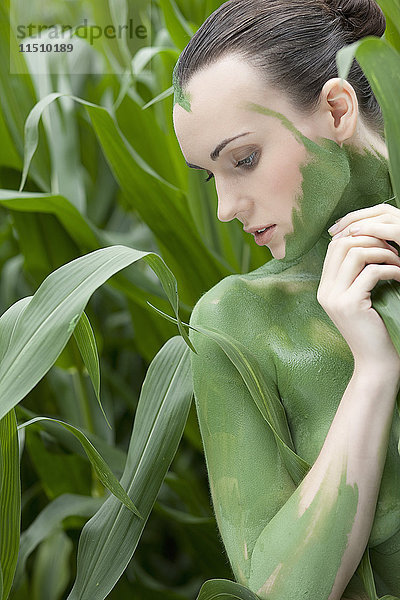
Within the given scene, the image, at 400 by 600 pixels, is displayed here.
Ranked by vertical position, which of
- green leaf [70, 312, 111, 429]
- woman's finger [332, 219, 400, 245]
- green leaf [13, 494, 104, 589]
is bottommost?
green leaf [13, 494, 104, 589]

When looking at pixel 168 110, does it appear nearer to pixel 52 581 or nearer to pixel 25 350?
pixel 25 350

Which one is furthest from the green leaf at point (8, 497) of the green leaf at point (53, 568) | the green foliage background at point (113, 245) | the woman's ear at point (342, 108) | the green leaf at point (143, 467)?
the green leaf at point (53, 568)

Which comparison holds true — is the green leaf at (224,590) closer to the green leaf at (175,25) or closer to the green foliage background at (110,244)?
the green foliage background at (110,244)

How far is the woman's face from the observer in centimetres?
45

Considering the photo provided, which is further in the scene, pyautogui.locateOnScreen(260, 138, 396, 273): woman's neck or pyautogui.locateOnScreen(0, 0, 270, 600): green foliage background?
pyautogui.locateOnScreen(0, 0, 270, 600): green foliage background

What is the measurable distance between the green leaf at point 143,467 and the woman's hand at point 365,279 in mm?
170

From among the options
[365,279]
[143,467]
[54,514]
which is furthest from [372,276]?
[54,514]

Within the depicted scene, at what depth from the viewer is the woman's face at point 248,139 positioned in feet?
1.47

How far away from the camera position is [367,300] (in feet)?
1.36

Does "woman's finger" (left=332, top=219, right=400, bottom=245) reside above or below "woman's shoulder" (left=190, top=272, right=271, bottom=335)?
above

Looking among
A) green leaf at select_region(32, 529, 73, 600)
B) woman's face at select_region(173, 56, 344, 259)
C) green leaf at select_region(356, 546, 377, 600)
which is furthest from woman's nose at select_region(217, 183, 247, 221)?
green leaf at select_region(32, 529, 73, 600)

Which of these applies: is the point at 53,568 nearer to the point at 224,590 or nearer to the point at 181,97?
the point at 224,590

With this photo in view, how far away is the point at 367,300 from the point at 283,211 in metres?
0.08

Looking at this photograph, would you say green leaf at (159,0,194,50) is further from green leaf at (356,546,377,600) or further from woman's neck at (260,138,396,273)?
green leaf at (356,546,377,600)
